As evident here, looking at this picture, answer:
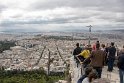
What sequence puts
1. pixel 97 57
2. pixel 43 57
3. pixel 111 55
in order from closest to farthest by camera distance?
pixel 97 57
pixel 111 55
pixel 43 57

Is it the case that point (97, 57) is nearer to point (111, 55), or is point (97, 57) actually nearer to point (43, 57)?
point (111, 55)

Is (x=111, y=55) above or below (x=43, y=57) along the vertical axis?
above

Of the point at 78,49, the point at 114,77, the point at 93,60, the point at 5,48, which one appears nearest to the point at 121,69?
the point at 93,60

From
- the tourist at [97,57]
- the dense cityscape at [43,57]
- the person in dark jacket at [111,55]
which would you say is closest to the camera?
the tourist at [97,57]

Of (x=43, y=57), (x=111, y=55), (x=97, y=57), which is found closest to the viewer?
(x=97, y=57)

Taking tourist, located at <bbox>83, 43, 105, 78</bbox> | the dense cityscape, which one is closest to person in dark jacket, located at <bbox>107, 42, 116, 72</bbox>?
the dense cityscape

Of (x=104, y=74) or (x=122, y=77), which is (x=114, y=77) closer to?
(x=104, y=74)

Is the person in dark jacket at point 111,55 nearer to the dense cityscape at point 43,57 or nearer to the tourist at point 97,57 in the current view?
the dense cityscape at point 43,57

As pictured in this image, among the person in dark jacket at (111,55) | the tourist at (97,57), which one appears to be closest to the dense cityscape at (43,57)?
the person in dark jacket at (111,55)

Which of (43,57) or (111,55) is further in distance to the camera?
(43,57)

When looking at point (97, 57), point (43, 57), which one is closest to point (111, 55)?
point (97, 57)

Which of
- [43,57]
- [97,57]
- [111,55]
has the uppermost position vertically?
[97,57]
